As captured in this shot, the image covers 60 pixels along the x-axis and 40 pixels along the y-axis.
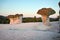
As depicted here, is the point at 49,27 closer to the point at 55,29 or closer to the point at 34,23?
the point at 55,29

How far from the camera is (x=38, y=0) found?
152 centimetres

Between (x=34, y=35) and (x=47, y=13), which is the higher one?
(x=47, y=13)

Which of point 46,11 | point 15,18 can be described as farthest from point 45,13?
point 15,18

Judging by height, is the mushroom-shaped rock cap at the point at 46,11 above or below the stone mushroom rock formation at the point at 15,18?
above

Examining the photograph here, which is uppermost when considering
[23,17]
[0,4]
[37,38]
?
[0,4]

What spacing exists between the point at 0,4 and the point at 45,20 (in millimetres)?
571

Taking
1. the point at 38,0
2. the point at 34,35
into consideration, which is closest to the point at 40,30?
the point at 34,35

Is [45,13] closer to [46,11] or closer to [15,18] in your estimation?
[46,11]

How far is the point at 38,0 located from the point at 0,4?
460 mm

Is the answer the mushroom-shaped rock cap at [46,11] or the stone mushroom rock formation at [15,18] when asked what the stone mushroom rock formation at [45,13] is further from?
the stone mushroom rock formation at [15,18]

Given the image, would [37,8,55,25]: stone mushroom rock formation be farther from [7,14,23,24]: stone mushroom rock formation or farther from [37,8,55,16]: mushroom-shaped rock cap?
[7,14,23,24]: stone mushroom rock formation

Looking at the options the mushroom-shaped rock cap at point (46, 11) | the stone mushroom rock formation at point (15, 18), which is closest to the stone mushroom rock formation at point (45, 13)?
the mushroom-shaped rock cap at point (46, 11)

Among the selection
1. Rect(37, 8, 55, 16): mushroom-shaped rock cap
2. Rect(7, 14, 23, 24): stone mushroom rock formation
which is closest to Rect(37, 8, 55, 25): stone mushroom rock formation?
Rect(37, 8, 55, 16): mushroom-shaped rock cap

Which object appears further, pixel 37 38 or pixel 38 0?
pixel 38 0
